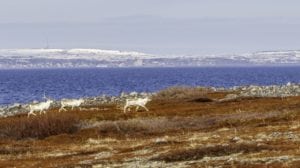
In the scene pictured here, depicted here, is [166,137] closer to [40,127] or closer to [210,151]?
[40,127]

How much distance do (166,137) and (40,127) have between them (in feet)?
33.9

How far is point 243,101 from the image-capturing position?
207 ft

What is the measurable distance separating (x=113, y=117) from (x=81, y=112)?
6074 mm

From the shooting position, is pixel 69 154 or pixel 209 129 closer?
pixel 69 154

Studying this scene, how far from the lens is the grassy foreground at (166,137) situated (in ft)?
96.1

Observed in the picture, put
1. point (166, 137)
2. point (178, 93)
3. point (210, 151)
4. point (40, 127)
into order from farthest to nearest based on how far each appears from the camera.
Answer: point (178, 93), point (40, 127), point (166, 137), point (210, 151)

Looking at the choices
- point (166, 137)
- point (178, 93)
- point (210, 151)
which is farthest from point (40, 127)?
point (178, 93)

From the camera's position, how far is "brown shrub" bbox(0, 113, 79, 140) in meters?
47.9

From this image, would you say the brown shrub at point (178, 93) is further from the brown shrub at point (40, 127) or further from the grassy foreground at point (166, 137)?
the brown shrub at point (40, 127)

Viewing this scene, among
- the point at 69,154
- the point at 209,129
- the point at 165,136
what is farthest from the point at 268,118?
the point at 69,154

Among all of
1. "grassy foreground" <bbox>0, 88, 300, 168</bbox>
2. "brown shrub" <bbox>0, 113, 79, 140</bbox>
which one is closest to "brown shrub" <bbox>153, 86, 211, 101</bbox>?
"grassy foreground" <bbox>0, 88, 300, 168</bbox>

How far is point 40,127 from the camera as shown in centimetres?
4788

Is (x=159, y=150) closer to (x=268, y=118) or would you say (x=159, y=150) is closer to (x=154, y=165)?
(x=154, y=165)

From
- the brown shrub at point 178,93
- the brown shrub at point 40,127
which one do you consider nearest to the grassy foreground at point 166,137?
the brown shrub at point 40,127
